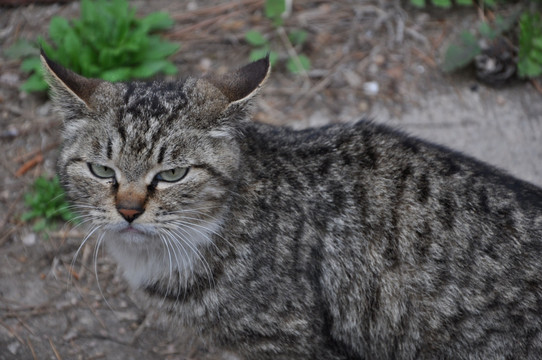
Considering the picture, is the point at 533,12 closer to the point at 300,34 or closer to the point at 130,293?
the point at 300,34

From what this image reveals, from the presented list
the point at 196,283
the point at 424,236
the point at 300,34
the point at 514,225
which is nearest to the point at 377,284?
the point at 424,236

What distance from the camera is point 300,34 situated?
18.7ft

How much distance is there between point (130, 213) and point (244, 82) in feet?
2.84

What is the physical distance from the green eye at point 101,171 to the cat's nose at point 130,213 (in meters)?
0.20

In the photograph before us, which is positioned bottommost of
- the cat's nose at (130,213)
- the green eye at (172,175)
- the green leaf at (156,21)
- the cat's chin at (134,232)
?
the green leaf at (156,21)

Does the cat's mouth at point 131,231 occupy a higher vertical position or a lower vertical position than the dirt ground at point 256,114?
higher

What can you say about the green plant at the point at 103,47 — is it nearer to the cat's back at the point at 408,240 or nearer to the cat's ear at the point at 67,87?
the cat's ear at the point at 67,87

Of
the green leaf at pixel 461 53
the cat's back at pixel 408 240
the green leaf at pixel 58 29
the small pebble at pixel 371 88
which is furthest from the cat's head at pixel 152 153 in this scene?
the green leaf at pixel 461 53

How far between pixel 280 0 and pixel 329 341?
3519mm

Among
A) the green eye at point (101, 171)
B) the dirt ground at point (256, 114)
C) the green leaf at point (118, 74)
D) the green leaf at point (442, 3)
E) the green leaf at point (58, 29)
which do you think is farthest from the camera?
the green leaf at point (442, 3)

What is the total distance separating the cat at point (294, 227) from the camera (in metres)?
2.97

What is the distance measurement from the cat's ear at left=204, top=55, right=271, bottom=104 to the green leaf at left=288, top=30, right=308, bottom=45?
8.53 ft

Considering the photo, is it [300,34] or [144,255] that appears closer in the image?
[144,255]

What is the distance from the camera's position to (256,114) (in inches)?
211
